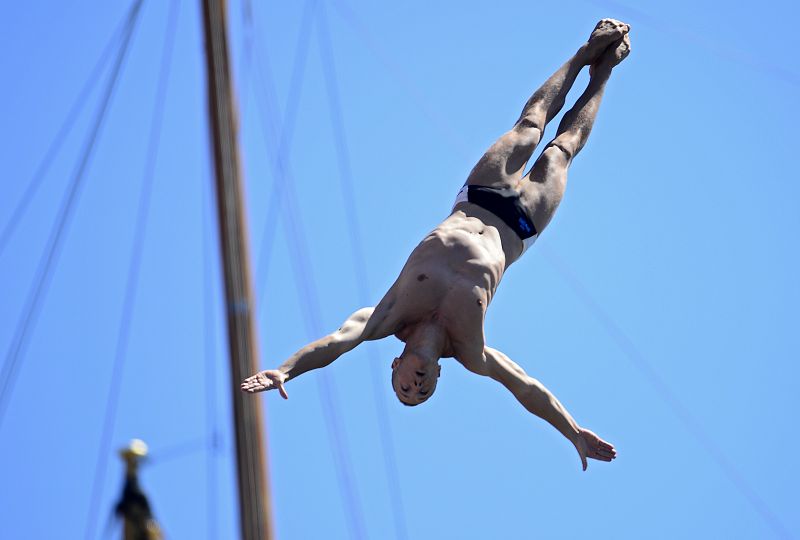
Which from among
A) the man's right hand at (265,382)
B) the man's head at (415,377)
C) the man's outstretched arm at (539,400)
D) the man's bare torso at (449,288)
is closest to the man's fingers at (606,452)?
the man's outstretched arm at (539,400)

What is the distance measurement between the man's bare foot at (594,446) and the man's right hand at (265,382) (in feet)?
7.45

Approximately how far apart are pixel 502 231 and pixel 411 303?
37.2 inches

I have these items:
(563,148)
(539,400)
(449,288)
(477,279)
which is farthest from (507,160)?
(539,400)

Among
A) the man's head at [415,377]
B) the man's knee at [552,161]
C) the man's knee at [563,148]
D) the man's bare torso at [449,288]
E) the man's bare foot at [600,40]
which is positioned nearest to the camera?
the man's head at [415,377]

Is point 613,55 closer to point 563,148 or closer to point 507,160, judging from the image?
point 563,148

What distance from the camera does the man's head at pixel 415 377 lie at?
Result: 11.8 metres

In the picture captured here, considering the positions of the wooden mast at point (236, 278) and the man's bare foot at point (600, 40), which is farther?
the wooden mast at point (236, 278)

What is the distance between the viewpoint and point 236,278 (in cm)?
1515

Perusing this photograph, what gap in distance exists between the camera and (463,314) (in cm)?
1198

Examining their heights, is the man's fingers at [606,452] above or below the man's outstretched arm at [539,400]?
below

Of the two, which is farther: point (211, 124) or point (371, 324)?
point (211, 124)

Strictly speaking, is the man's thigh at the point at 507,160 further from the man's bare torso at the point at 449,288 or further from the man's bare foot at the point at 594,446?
the man's bare foot at the point at 594,446

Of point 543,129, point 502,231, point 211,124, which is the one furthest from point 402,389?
point 211,124

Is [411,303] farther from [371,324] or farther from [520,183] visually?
[520,183]
